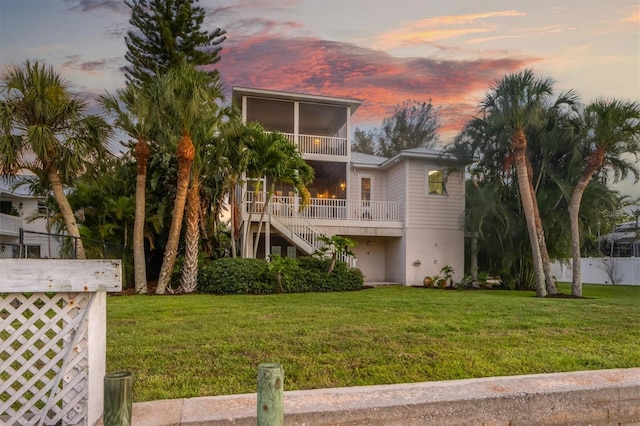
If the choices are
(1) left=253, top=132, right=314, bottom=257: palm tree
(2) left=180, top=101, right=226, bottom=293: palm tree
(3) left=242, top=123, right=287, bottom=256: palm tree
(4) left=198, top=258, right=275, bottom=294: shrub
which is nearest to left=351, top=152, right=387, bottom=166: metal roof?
(1) left=253, top=132, right=314, bottom=257: palm tree

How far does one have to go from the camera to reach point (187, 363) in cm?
431

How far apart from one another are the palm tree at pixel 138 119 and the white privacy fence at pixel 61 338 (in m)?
9.79

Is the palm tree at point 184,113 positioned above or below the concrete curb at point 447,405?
above

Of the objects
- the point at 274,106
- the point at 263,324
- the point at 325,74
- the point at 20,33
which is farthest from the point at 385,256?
the point at 20,33

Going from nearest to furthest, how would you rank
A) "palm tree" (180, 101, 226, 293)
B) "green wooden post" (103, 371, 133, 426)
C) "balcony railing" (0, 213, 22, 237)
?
"green wooden post" (103, 371, 133, 426), "palm tree" (180, 101, 226, 293), "balcony railing" (0, 213, 22, 237)

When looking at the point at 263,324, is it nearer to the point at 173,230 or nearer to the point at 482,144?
the point at 173,230

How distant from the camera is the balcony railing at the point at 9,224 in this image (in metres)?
22.7

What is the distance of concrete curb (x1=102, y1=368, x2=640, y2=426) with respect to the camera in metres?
2.96

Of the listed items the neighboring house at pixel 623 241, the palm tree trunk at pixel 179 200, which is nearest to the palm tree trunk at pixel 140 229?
the palm tree trunk at pixel 179 200

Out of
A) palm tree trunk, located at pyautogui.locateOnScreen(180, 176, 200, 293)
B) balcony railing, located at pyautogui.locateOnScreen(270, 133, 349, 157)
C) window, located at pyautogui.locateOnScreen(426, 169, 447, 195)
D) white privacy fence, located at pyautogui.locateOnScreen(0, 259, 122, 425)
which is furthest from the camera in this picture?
balcony railing, located at pyautogui.locateOnScreen(270, 133, 349, 157)

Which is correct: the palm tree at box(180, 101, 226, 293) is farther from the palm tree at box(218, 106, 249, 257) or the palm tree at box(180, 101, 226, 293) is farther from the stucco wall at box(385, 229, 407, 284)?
the stucco wall at box(385, 229, 407, 284)

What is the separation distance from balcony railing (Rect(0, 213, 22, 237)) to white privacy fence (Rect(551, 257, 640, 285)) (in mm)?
28221

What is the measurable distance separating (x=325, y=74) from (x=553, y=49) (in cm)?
975

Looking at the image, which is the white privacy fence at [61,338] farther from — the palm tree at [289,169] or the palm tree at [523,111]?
the palm tree at [523,111]
